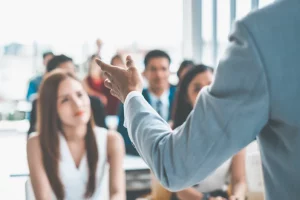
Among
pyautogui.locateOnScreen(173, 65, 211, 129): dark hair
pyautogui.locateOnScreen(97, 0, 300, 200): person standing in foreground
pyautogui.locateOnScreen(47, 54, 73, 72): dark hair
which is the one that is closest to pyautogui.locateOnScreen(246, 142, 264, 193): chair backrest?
pyautogui.locateOnScreen(173, 65, 211, 129): dark hair

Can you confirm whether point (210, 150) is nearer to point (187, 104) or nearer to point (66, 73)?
point (66, 73)

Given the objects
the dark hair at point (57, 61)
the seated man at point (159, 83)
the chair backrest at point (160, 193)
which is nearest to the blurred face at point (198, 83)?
the chair backrest at point (160, 193)

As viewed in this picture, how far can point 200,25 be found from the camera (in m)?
5.07

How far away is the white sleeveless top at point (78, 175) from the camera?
2.28 metres

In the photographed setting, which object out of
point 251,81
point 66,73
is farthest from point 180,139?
point 66,73

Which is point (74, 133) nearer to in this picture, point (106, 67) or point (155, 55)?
point (106, 67)

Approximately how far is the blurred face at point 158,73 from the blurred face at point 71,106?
1.62 m

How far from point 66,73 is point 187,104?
0.81m

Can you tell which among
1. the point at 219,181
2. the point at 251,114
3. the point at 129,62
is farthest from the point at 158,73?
the point at 251,114

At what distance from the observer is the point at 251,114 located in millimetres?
597

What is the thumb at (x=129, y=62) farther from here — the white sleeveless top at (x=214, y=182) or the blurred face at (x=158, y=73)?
the blurred face at (x=158, y=73)

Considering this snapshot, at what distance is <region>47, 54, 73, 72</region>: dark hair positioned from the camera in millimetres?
3797

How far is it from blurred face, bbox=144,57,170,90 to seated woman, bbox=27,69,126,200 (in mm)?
1600

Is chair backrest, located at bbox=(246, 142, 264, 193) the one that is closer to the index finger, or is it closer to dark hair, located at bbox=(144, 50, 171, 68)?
dark hair, located at bbox=(144, 50, 171, 68)
